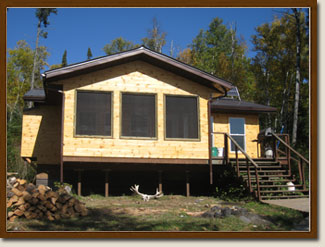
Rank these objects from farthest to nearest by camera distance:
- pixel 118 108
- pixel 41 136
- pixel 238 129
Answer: pixel 238 129 < pixel 41 136 < pixel 118 108

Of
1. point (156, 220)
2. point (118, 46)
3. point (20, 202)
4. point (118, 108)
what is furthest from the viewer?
point (118, 46)

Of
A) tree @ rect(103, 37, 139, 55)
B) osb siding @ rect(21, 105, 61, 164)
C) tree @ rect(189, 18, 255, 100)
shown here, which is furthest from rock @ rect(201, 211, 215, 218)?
tree @ rect(103, 37, 139, 55)

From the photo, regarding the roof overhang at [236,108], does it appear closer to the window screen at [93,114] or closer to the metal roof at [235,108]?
the metal roof at [235,108]

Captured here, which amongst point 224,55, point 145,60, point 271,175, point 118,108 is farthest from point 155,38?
point 271,175

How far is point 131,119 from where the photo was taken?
13344 millimetres

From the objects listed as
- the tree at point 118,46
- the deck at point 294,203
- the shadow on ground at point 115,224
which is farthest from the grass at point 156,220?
the tree at point 118,46

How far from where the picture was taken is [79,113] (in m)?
13.0

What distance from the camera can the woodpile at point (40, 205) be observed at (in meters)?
9.89

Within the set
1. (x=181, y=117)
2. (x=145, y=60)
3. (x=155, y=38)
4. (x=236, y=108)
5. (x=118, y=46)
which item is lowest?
(x=181, y=117)

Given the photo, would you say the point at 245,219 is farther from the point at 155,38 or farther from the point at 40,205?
the point at 155,38

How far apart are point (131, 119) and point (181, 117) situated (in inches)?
70.9

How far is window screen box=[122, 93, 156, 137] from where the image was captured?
13289 millimetres

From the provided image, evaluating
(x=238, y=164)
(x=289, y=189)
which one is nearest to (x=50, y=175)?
(x=238, y=164)

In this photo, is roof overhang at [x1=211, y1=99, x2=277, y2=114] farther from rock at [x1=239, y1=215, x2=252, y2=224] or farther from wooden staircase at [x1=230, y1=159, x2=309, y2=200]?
rock at [x1=239, y1=215, x2=252, y2=224]
